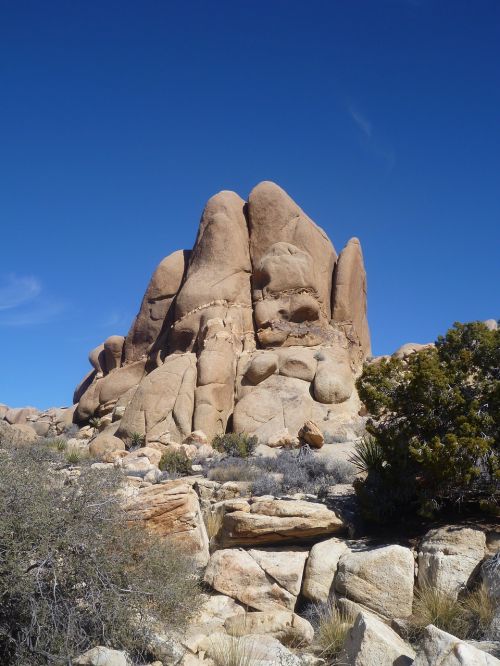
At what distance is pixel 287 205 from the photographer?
3108 centimetres

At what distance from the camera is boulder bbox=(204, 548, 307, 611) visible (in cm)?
868

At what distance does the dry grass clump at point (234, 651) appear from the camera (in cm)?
635

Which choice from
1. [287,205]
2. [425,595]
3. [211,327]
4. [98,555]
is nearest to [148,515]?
[98,555]

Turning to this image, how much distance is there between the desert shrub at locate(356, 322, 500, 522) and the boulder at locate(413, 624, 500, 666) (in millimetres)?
3583

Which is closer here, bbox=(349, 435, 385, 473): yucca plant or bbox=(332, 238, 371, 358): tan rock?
bbox=(349, 435, 385, 473): yucca plant

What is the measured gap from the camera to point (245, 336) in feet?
91.2

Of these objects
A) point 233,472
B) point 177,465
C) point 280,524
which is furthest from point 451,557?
point 177,465

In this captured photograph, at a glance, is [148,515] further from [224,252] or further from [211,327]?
[224,252]

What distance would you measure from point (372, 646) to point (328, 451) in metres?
11.9

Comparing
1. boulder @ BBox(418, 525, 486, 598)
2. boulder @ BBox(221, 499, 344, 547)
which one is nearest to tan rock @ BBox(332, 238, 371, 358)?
boulder @ BBox(221, 499, 344, 547)

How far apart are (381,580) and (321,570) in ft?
2.92

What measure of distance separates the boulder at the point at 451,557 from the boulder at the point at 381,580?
0.23m

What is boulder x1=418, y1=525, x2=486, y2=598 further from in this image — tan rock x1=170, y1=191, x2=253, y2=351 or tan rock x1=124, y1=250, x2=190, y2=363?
tan rock x1=124, y1=250, x2=190, y2=363

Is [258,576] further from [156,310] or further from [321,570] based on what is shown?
[156,310]
